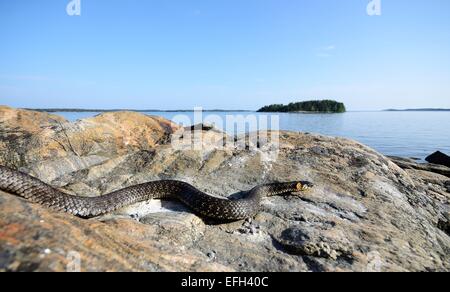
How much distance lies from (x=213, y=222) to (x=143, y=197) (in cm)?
170

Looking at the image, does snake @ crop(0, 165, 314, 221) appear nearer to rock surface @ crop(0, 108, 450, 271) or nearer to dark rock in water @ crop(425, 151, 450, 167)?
rock surface @ crop(0, 108, 450, 271)

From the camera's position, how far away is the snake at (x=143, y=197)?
502 centimetres

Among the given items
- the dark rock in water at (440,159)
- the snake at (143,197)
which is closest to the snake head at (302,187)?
the snake at (143,197)

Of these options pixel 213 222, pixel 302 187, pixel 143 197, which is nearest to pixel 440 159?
pixel 302 187

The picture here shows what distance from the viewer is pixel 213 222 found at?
18.3 feet

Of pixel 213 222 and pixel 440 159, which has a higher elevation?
pixel 213 222

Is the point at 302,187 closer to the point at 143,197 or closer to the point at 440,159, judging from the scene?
the point at 143,197

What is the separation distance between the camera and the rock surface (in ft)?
11.2

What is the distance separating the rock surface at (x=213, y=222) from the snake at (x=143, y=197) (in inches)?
7.9

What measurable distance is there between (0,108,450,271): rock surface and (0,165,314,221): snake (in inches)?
7.9
